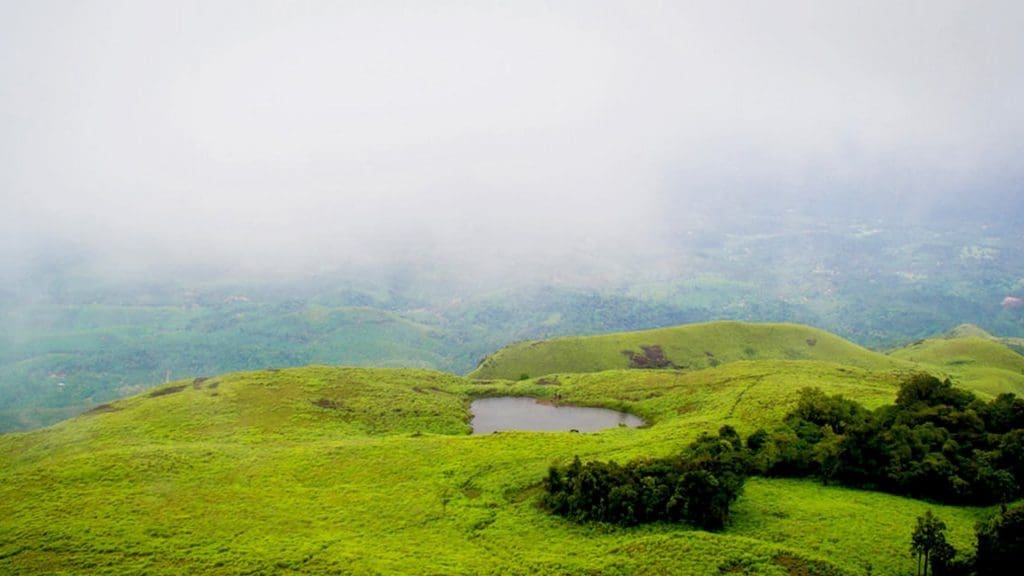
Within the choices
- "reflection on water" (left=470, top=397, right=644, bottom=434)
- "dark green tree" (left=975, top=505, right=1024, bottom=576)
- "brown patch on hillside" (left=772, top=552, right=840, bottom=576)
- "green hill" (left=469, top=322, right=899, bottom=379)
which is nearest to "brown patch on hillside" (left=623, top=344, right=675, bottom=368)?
"green hill" (left=469, top=322, right=899, bottom=379)

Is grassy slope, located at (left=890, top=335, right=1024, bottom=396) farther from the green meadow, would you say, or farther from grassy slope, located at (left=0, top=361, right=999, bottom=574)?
grassy slope, located at (left=0, top=361, right=999, bottom=574)

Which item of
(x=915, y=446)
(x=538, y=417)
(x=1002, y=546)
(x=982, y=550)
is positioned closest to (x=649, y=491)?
(x=982, y=550)

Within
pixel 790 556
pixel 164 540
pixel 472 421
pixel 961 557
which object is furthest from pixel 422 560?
pixel 472 421

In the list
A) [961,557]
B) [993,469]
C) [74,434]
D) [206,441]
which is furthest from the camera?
[74,434]

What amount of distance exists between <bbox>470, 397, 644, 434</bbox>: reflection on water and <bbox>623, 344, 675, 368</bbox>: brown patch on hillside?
66.8 m

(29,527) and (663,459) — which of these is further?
(663,459)

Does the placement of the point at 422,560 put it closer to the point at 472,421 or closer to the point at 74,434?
the point at 472,421

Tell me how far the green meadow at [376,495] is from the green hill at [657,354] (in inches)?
2606

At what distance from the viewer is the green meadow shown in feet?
175

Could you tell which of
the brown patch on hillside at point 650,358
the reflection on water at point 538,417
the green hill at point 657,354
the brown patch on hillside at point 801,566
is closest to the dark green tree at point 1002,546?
the brown patch on hillside at point 801,566

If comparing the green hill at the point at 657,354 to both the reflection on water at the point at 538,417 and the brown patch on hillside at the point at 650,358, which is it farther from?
the reflection on water at the point at 538,417

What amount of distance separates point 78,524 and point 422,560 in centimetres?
3324

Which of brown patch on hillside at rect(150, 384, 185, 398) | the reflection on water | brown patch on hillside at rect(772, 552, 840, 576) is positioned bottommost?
brown patch on hillside at rect(772, 552, 840, 576)

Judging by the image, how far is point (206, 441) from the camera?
89.2 metres
